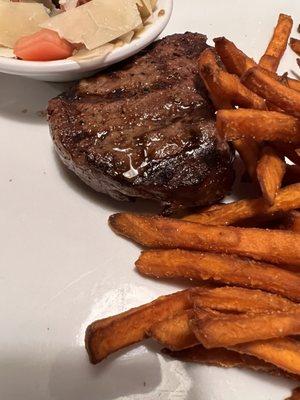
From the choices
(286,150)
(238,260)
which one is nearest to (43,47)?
(286,150)

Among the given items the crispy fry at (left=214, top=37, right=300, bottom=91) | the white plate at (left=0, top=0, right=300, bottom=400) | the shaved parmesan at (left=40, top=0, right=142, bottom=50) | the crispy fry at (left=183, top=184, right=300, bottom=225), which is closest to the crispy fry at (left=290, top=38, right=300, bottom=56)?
the crispy fry at (left=214, top=37, right=300, bottom=91)

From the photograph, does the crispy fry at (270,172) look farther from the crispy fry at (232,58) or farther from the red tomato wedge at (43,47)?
the red tomato wedge at (43,47)

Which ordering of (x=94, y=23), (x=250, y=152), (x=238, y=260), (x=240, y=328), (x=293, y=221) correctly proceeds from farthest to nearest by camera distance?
(x=94, y=23) → (x=250, y=152) → (x=293, y=221) → (x=238, y=260) → (x=240, y=328)

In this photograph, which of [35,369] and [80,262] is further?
[80,262]

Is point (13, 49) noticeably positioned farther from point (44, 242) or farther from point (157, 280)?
point (157, 280)

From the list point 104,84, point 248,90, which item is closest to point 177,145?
point 248,90

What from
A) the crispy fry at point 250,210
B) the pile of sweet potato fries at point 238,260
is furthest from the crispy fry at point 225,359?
the crispy fry at point 250,210

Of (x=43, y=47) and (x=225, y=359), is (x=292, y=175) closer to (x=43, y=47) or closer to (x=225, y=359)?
(x=225, y=359)
